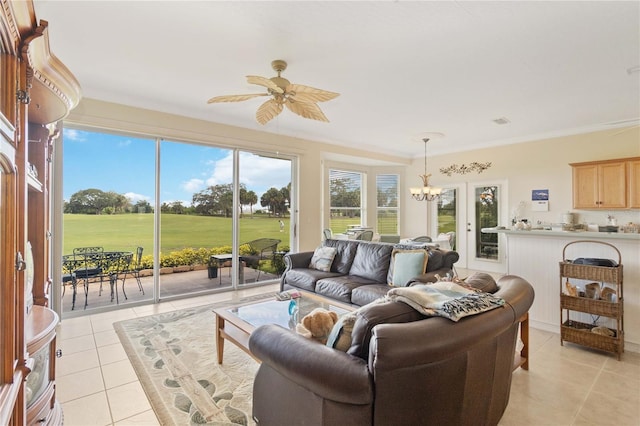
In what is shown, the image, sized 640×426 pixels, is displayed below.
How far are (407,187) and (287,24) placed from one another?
6361mm

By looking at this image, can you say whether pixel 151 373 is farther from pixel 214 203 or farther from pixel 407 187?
pixel 407 187

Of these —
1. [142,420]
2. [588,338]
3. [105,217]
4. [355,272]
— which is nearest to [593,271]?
[588,338]

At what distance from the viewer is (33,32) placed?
1.13 meters

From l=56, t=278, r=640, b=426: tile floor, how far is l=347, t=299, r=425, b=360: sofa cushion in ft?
4.08

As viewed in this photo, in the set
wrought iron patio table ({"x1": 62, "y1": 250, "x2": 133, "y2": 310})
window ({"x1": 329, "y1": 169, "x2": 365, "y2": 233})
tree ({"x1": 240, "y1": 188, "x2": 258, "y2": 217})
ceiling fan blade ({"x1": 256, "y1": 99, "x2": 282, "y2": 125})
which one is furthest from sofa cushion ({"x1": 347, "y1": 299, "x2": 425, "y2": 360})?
window ({"x1": 329, "y1": 169, "x2": 365, "y2": 233})

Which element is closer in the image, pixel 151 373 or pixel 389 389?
pixel 389 389

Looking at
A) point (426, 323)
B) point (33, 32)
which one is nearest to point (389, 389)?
point (426, 323)

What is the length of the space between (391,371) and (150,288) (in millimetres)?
4431

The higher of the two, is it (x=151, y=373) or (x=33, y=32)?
(x=33, y=32)

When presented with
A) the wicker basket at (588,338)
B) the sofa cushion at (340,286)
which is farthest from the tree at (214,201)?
the wicker basket at (588,338)

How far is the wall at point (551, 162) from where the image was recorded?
5.21 m

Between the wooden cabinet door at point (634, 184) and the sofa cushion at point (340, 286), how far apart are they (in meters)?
4.49

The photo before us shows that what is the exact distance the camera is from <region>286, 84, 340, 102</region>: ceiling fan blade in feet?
9.10

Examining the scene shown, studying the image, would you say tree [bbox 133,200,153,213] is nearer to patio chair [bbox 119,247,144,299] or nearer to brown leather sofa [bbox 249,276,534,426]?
patio chair [bbox 119,247,144,299]
